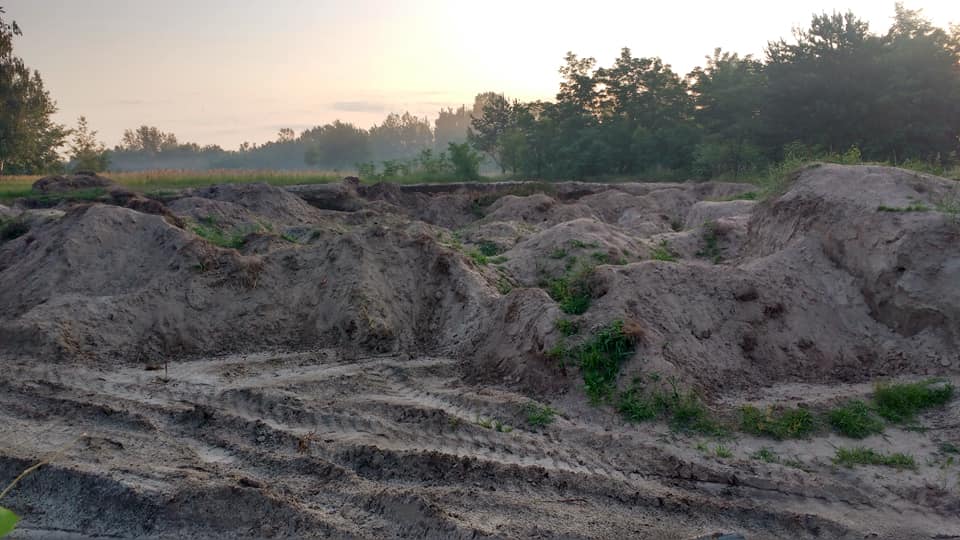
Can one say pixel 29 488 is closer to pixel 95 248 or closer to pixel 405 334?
pixel 405 334

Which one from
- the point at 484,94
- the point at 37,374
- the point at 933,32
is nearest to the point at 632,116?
the point at 933,32

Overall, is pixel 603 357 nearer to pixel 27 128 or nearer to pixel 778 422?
pixel 778 422

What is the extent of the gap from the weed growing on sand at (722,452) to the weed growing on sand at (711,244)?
5.69 metres

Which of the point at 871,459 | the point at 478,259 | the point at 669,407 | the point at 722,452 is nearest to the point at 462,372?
the point at 669,407

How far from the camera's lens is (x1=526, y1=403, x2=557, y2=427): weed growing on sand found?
279 inches

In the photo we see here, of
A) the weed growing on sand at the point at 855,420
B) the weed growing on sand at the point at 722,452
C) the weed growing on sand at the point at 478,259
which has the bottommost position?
the weed growing on sand at the point at 722,452

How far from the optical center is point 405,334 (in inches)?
403

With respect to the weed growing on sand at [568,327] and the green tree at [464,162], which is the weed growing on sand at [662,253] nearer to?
the weed growing on sand at [568,327]

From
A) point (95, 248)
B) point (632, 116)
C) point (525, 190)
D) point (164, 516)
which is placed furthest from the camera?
point (632, 116)

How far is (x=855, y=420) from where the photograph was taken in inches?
270

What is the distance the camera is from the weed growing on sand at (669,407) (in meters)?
6.91

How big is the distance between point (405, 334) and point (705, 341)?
3.92 meters

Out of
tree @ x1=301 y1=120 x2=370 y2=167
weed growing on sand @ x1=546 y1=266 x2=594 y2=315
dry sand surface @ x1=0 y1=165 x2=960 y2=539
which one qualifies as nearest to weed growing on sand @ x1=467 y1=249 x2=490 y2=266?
dry sand surface @ x1=0 y1=165 x2=960 y2=539

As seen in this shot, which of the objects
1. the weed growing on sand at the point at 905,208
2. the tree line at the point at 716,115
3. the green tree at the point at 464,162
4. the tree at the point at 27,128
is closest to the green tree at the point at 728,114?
the tree line at the point at 716,115
